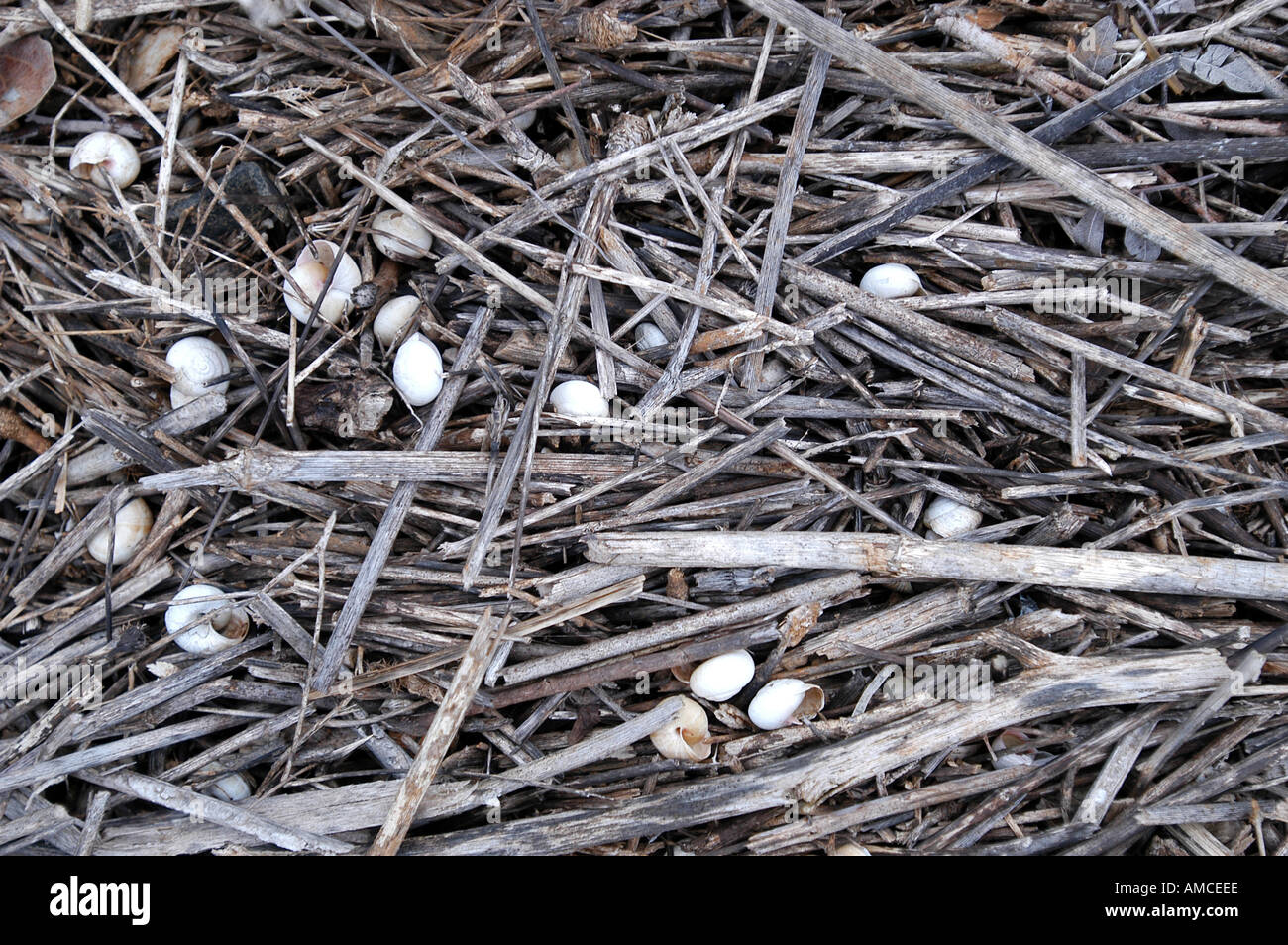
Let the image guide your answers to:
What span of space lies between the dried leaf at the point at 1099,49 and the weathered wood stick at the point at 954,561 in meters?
1.14

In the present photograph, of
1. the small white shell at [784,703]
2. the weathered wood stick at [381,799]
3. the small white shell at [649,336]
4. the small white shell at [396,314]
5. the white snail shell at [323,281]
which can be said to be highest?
the white snail shell at [323,281]

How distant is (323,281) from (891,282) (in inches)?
53.9

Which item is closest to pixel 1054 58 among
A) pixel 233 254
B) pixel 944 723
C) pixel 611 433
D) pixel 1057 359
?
pixel 1057 359

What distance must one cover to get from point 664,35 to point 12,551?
208cm

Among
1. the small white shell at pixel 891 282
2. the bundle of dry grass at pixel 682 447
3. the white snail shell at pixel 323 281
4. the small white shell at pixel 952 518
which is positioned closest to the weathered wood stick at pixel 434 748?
the bundle of dry grass at pixel 682 447

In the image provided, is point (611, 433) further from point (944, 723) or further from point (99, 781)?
point (99, 781)

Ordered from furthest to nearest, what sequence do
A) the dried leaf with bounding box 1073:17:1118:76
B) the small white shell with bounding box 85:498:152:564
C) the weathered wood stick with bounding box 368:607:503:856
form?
the small white shell with bounding box 85:498:152:564, the dried leaf with bounding box 1073:17:1118:76, the weathered wood stick with bounding box 368:607:503:856

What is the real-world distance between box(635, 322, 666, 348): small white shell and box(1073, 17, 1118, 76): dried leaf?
1171 millimetres

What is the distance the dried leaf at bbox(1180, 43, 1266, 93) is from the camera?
187cm

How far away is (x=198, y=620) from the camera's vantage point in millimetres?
1872

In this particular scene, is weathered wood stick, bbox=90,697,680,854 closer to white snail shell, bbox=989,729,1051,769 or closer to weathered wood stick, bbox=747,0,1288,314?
white snail shell, bbox=989,729,1051,769

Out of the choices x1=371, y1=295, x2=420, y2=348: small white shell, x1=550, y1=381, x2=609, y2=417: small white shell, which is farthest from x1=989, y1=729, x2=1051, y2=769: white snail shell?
x1=371, y1=295, x2=420, y2=348: small white shell

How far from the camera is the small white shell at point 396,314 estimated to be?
75.2 inches

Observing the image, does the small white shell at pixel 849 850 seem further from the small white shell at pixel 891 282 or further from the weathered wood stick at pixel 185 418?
the weathered wood stick at pixel 185 418
